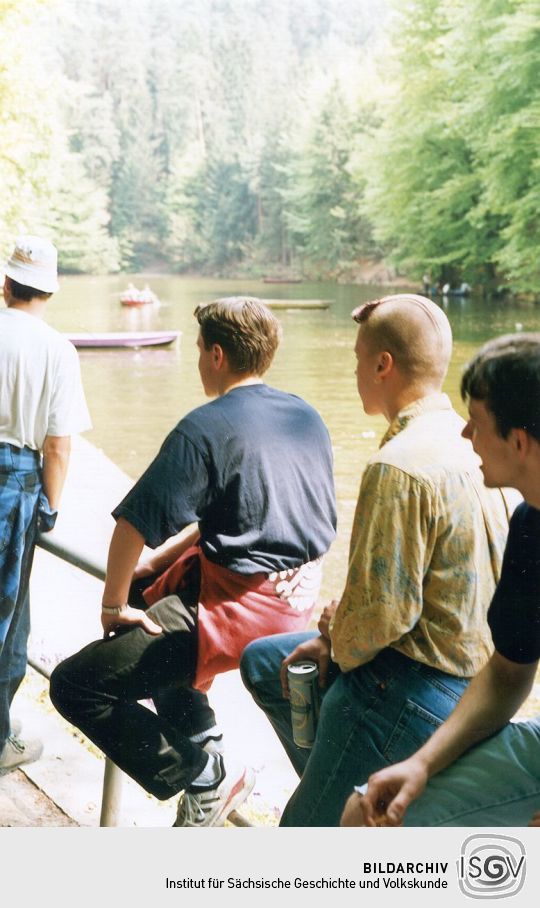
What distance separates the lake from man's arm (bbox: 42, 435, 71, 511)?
47.4 inches

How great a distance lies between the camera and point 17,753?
1.98 m

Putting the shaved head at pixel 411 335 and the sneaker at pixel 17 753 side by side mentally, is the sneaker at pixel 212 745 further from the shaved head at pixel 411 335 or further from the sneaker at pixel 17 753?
the shaved head at pixel 411 335

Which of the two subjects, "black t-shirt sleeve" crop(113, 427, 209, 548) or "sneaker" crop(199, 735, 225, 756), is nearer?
"black t-shirt sleeve" crop(113, 427, 209, 548)

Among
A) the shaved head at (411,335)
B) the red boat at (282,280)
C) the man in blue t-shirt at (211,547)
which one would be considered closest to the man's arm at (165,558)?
the man in blue t-shirt at (211,547)

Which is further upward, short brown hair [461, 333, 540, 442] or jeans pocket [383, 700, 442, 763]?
short brown hair [461, 333, 540, 442]

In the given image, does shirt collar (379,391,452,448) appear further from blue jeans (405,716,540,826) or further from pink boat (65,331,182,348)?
pink boat (65,331,182,348)

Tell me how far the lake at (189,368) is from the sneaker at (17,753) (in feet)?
4.60

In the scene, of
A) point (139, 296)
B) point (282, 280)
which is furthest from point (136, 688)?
point (282, 280)

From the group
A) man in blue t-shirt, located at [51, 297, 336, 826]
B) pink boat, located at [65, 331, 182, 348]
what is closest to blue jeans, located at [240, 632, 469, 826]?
man in blue t-shirt, located at [51, 297, 336, 826]

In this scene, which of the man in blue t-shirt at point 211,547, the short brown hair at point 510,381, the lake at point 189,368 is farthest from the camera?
the lake at point 189,368

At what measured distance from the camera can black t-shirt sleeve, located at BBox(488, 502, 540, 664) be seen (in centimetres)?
109

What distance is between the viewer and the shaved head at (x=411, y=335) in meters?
1.23

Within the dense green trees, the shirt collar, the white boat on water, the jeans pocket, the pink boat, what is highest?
the dense green trees

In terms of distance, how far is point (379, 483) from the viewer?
114cm
